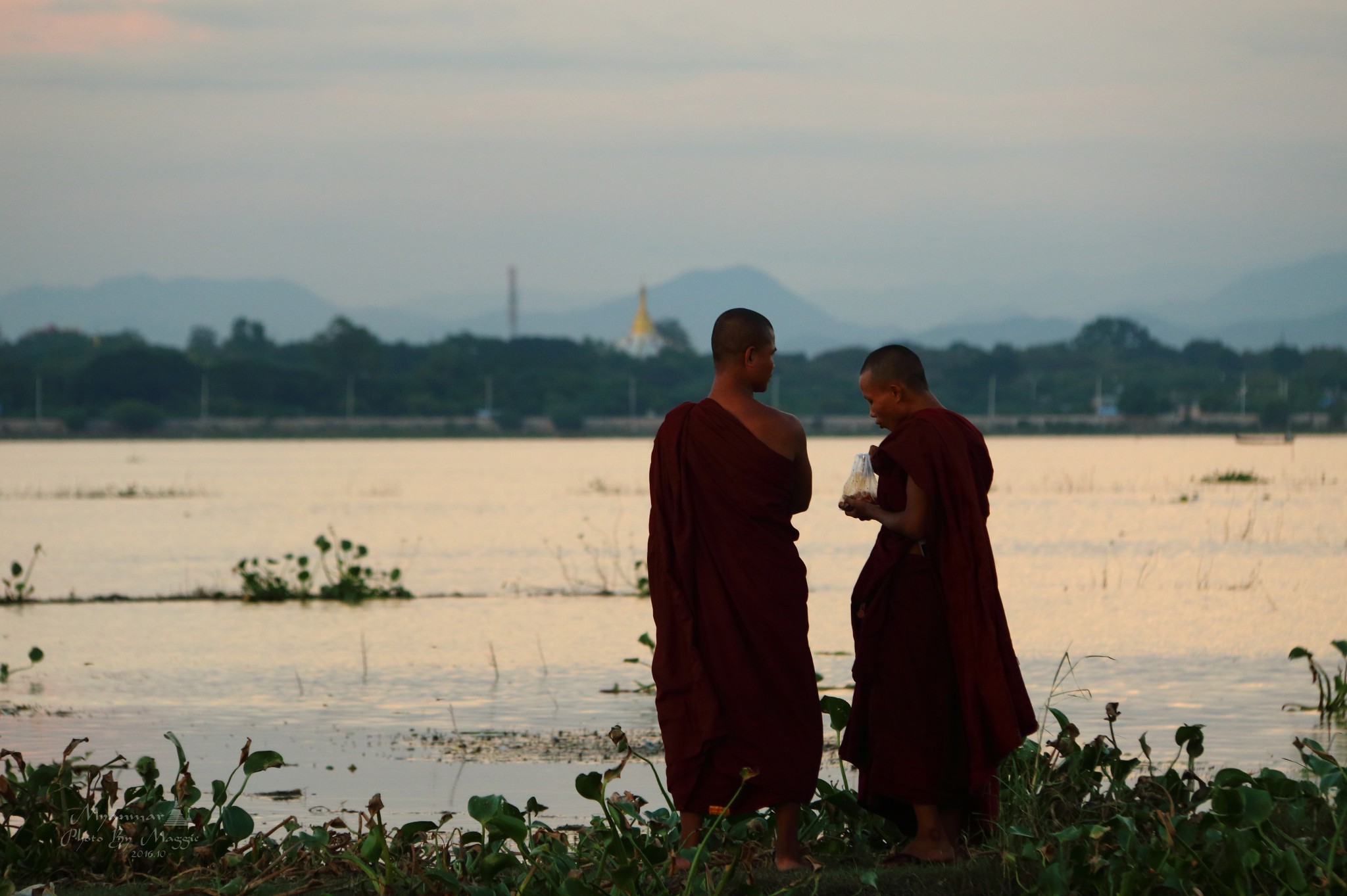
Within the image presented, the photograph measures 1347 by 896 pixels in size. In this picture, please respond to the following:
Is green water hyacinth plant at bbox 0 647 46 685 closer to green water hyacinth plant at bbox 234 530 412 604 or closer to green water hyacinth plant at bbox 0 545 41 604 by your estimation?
green water hyacinth plant at bbox 0 545 41 604

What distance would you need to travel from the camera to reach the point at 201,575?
17188mm

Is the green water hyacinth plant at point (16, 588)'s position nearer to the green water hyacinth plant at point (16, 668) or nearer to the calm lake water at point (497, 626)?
the calm lake water at point (497, 626)

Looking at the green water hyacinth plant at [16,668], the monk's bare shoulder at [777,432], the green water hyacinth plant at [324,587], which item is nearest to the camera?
the monk's bare shoulder at [777,432]

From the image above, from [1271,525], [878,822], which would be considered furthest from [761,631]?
[1271,525]

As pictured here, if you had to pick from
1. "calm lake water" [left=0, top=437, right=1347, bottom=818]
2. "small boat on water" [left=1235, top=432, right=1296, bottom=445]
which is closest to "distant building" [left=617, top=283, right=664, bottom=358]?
"small boat on water" [left=1235, top=432, right=1296, bottom=445]

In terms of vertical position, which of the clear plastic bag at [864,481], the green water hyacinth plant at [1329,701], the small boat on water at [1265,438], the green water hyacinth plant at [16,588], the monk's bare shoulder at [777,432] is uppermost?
the monk's bare shoulder at [777,432]

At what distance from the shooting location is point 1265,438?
7900 centimetres

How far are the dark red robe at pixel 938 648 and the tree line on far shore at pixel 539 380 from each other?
290 ft

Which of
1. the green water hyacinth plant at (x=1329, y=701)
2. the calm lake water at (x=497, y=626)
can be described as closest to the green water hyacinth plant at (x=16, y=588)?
the calm lake water at (x=497, y=626)

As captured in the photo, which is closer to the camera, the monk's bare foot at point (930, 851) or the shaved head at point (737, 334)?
the monk's bare foot at point (930, 851)

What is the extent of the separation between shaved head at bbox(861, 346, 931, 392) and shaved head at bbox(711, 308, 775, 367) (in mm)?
326

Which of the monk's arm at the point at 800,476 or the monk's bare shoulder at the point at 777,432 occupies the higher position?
the monk's bare shoulder at the point at 777,432

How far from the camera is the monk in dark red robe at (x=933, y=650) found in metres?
5.03

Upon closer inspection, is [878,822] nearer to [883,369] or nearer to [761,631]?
[761,631]
